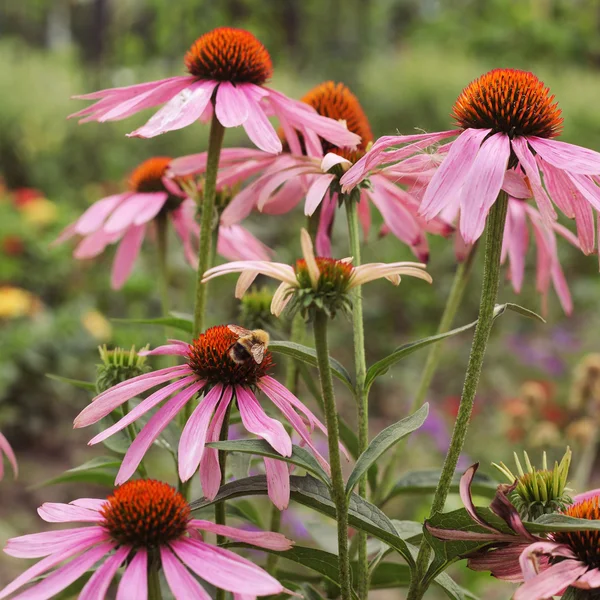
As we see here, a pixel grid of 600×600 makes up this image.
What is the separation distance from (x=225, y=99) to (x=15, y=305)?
1.74 metres

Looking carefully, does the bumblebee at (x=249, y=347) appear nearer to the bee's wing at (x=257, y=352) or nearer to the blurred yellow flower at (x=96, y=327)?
the bee's wing at (x=257, y=352)

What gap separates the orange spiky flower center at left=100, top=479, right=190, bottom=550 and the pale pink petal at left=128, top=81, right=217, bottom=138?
0.23 meters

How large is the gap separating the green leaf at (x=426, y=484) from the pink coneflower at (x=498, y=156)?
23 centimetres

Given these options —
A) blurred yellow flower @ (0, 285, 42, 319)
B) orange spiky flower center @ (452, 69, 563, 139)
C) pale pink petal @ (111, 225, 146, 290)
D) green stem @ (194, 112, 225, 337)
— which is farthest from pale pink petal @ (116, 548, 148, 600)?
blurred yellow flower @ (0, 285, 42, 319)

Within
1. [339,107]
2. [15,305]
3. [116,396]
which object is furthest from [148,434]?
[15,305]

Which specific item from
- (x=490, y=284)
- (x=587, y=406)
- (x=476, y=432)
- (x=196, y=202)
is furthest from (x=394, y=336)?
(x=490, y=284)

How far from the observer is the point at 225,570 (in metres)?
0.41

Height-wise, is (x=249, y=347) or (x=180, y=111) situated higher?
(x=180, y=111)

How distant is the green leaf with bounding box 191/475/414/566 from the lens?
0.45 m

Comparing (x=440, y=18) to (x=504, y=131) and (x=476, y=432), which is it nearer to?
(x=476, y=432)

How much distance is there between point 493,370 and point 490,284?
8.39ft

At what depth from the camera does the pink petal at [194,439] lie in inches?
17.4

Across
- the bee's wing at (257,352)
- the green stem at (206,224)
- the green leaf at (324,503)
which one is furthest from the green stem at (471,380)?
the green stem at (206,224)

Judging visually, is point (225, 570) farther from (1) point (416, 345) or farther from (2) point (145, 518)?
(1) point (416, 345)
